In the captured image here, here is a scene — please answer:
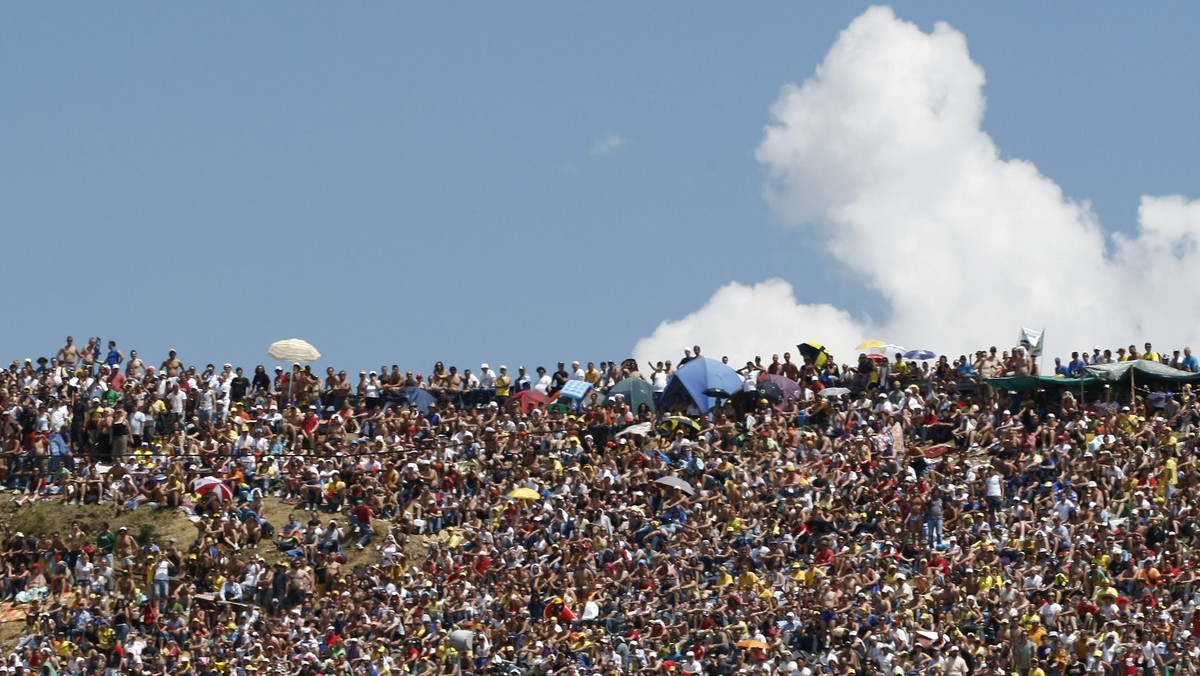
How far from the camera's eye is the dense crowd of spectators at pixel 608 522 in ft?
120

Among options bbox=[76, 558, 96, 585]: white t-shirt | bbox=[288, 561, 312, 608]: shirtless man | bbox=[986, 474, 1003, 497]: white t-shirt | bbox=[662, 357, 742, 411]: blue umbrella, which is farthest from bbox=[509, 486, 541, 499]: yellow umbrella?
bbox=[986, 474, 1003, 497]: white t-shirt

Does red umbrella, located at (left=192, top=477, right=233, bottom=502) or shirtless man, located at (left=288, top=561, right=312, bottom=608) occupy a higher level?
red umbrella, located at (left=192, top=477, right=233, bottom=502)

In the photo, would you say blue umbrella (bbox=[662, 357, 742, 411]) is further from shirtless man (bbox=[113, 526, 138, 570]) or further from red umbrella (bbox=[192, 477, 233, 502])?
shirtless man (bbox=[113, 526, 138, 570])

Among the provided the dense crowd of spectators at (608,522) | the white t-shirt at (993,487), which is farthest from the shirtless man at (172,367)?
the white t-shirt at (993,487)

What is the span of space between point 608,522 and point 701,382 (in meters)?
7.83

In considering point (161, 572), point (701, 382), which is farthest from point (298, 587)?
point (701, 382)

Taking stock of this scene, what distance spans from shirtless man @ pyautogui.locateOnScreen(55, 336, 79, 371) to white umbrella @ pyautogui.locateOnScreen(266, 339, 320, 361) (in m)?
4.60

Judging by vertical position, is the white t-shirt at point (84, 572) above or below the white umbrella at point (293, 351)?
below

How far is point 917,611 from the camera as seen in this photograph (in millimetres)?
36188

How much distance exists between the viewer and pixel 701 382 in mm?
49000

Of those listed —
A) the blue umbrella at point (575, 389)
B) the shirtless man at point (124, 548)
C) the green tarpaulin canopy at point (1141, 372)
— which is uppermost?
the green tarpaulin canopy at point (1141, 372)

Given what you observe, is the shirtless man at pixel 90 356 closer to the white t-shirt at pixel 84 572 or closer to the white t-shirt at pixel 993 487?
the white t-shirt at pixel 84 572

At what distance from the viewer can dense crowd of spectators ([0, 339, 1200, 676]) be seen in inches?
1436

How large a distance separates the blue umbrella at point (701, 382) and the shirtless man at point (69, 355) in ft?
46.5
